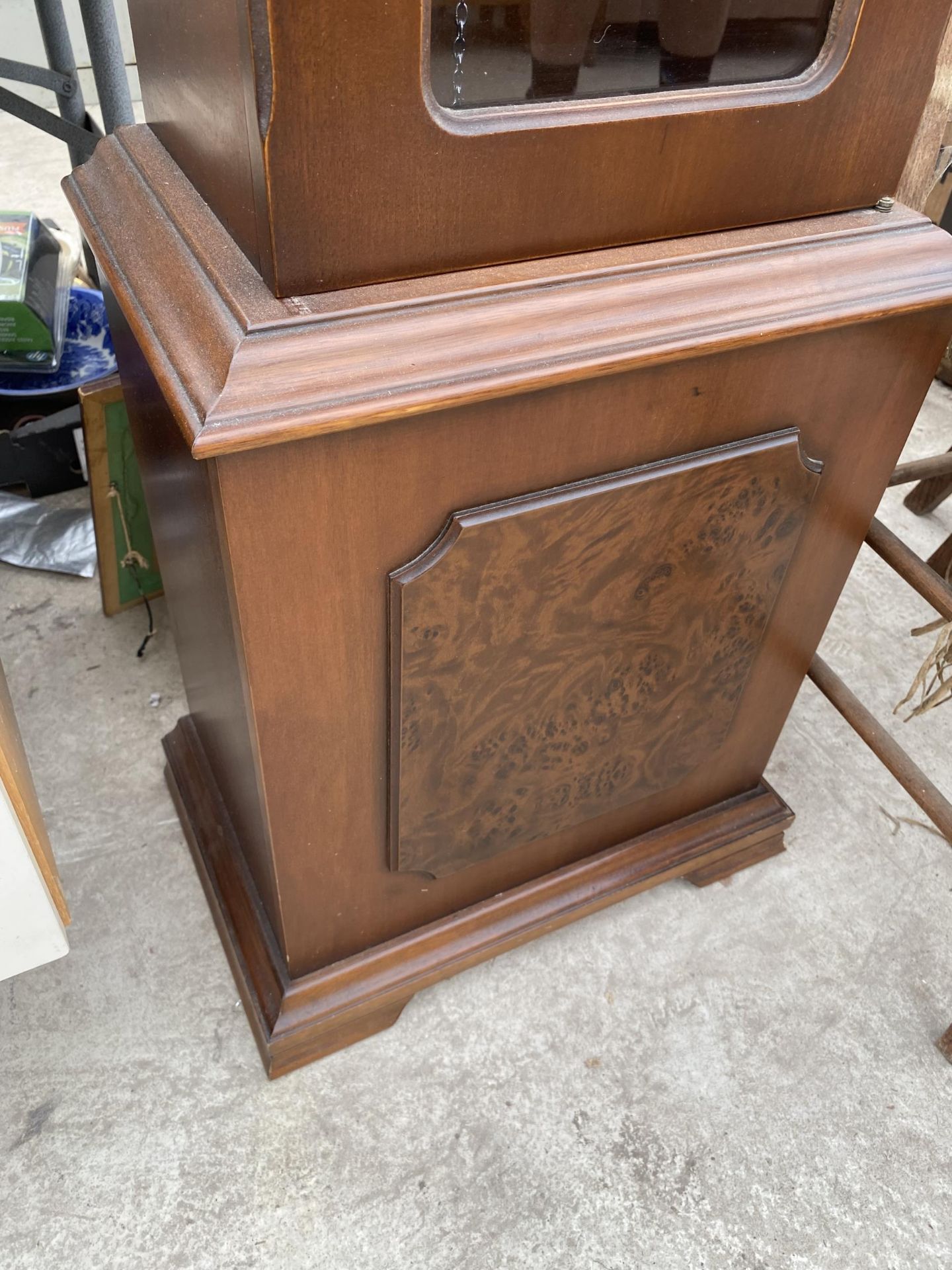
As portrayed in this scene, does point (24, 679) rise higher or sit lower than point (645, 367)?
lower

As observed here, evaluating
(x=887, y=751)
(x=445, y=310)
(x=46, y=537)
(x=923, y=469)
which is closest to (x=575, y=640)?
(x=445, y=310)

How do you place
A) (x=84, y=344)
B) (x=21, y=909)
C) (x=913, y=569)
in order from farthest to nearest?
(x=84, y=344) < (x=913, y=569) < (x=21, y=909)

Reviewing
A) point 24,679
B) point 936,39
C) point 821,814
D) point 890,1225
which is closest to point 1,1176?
point 24,679

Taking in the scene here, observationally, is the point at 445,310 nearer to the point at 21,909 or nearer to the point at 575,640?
the point at 575,640

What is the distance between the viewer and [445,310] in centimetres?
71

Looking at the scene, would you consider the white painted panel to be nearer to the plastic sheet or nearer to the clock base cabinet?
the clock base cabinet

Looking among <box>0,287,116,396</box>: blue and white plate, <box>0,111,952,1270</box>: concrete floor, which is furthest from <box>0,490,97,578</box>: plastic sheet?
<box>0,111,952,1270</box>: concrete floor

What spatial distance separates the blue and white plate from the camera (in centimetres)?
210

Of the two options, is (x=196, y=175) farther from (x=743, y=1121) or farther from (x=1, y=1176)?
(x=743, y=1121)

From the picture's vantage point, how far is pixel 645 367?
79 centimetres

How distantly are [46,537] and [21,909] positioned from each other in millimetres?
1236

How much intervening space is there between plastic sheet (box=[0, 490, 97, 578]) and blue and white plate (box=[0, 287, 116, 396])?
0.94 feet

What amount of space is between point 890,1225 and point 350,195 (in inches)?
49.4

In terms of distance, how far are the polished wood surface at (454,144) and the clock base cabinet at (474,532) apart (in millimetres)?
28
